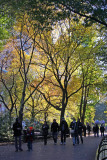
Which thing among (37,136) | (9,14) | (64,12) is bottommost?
(37,136)

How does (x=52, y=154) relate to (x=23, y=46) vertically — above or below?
below

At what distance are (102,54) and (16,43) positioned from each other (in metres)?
7.96

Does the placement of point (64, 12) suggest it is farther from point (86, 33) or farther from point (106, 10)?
point (86, 33)

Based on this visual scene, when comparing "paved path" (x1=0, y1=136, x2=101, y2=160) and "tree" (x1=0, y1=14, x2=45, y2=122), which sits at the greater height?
"tree" (x1=0, y1=14, x2=45, y2=122)

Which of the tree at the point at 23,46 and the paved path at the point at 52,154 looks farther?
the tree at the point at 23,46

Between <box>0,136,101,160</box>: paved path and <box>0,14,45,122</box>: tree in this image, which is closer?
<box>0,136,101,160</box>: paved path

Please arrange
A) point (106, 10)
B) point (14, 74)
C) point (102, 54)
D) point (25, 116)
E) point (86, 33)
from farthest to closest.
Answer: point (25, 116)
point (14, 74)
point (86, 33)
point (102, 54)
point (106, 10)

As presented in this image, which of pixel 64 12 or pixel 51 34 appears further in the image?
pixel 51 34

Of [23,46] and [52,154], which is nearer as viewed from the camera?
[52,154]

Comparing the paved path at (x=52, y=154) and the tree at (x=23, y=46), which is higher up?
the tree at (x=23, y=46)

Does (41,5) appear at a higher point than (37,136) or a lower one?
higher

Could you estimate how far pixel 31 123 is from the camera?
23.9 metres

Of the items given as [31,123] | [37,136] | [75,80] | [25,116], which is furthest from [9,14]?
[25,116]

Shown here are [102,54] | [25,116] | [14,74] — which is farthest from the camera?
[25,116]
